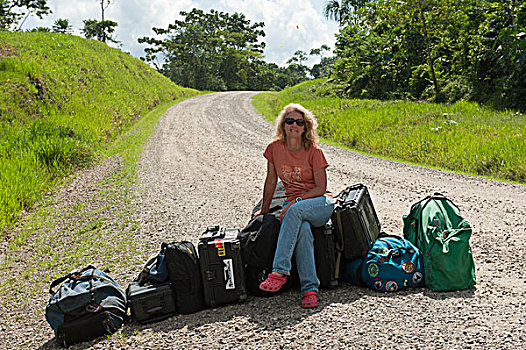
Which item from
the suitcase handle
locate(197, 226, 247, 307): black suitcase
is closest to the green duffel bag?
locate(197, 226, 247, 307): black suitcase

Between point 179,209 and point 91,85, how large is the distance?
46.5 ft

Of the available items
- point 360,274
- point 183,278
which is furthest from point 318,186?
point 183,278

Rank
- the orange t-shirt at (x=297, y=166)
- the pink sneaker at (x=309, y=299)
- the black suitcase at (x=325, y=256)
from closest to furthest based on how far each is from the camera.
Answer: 1. the pink sneaker at (x=309, y=299)
2. the black suitcase at (x=325, y=256)
3. the orange t-shirt at (x=297, y=166)

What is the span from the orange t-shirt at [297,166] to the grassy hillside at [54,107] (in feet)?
15.2

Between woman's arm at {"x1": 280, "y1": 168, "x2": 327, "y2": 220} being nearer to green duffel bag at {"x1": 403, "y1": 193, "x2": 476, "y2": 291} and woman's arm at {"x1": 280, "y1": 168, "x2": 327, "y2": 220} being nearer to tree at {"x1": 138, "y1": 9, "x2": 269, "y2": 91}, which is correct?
green duffel bag at {"x1": 403, "y1": 193, "x2": 476, "y2": 291}

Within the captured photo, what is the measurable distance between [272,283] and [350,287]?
752mm

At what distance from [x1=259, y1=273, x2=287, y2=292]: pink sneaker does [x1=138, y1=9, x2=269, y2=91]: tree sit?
1932 inches

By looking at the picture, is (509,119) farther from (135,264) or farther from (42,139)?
(42,139)

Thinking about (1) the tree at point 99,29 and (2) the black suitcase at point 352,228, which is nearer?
(2) the black suitcase at point 352,228

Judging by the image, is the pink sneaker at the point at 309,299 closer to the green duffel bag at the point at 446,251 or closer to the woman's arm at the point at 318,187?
the woman's arm at the point at 318,187

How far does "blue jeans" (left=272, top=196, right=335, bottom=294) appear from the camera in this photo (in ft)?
12.5

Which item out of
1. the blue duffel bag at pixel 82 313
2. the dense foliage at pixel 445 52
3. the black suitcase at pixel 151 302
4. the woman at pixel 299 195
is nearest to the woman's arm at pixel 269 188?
the woman at pixel 299 195

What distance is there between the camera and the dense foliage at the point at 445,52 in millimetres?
13453

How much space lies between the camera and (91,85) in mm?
19094
